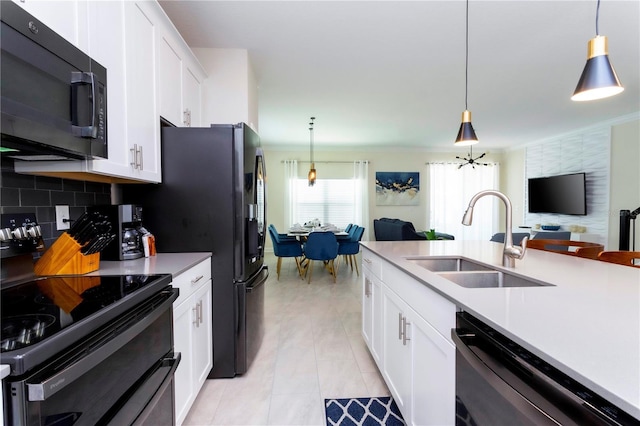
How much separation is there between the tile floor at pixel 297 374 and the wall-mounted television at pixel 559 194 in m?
4.94

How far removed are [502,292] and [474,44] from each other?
2479 mm

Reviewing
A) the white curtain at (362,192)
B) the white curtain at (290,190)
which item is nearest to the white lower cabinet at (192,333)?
the white curtain at (290,190)

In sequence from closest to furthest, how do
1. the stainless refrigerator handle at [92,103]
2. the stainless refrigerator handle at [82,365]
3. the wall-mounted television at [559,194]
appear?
A: the stainless refrigerator handle at [82,365], the stainless refrigerator handle at [92,103], the wall-mounted television at [559,194]

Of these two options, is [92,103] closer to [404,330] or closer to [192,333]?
[192,333]

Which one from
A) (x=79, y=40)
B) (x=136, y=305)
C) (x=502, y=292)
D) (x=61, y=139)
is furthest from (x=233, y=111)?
(x=502, y=292)

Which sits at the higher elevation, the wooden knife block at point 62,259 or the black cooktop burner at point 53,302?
the wooden knife block at point 62,259

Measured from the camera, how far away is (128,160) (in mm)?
1503

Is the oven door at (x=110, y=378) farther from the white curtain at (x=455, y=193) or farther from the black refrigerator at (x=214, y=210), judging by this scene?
the white curtain at (x=455, y=193)

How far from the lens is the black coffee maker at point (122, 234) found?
1.65 meters

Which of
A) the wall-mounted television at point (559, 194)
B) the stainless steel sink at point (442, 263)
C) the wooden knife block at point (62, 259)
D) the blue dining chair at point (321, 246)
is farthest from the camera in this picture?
the wall-mounted television at point (559, 194)

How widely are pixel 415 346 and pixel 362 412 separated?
66 centimetres

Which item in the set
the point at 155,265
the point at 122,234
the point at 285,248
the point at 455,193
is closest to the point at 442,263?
the point at 155,265

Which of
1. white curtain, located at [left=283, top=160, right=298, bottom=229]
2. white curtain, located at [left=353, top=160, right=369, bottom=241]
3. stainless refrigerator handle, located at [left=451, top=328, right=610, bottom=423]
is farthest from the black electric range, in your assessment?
white curtain, located at [left=353, top=160, right=369, bottom=241]

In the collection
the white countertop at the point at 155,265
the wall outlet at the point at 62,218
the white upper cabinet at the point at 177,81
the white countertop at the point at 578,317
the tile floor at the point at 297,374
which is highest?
the white upper cabinet at the point at 177,81
